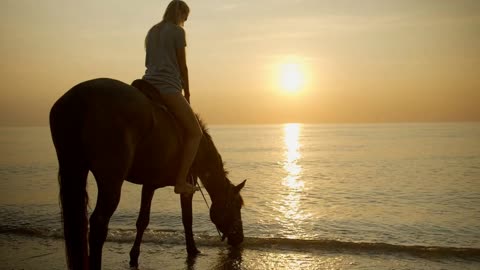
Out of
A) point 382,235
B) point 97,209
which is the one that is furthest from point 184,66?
point 382,235

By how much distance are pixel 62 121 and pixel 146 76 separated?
156cm

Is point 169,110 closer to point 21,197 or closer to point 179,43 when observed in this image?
point 179,43

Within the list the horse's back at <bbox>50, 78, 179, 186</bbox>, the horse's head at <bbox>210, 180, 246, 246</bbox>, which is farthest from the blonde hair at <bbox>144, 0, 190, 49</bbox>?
the horse's head at <bbox>210, 180, 246, 246</bbox>

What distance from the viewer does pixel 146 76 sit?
18.8ft

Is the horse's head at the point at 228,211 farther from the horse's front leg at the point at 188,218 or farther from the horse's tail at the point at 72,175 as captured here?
the horse's tail at the point at 72,175

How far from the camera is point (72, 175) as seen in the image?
4.68 meters

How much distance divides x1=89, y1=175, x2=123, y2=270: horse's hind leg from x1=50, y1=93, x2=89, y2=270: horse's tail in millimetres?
150

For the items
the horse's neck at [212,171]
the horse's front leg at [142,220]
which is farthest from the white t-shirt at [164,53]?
the horse's front leg at [142,220]

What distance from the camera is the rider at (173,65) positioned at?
564cm

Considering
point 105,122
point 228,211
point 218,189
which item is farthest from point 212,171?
point 105,122

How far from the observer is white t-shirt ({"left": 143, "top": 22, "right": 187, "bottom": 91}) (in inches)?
222

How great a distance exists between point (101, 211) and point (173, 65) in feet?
7.57

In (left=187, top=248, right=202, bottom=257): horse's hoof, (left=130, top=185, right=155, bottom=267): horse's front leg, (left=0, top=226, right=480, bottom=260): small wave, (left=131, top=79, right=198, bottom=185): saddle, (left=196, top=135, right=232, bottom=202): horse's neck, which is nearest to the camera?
(left=131, top=79, right=198, bottom=185): saddle

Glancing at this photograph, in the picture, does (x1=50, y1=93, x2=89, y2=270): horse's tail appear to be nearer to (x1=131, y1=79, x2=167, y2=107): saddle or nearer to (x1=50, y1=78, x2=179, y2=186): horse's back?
(x1=50, y1=78, x2=179, y2=186): horse's back
